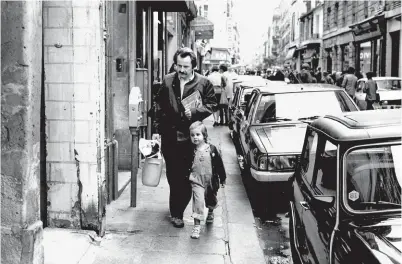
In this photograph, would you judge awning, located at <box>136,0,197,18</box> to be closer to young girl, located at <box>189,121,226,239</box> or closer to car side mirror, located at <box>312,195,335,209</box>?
young girl, located at <box>189,121,226,239</box>

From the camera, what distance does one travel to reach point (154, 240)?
561cm

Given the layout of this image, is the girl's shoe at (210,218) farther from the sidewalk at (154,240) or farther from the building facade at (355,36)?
the building facade at (355,36)

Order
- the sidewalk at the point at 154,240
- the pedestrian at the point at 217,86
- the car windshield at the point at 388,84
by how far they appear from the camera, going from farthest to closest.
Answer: the car windshield at the point at 388,84
the pedestrian at the point at 217,86
the sidewalk at the point at 154,240

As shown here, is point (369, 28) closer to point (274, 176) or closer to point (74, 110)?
point (274, 176)

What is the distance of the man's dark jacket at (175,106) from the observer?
5969mm

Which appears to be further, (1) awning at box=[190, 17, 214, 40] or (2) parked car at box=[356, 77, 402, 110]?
(1) awning at box=[190, 17, 214, 40]

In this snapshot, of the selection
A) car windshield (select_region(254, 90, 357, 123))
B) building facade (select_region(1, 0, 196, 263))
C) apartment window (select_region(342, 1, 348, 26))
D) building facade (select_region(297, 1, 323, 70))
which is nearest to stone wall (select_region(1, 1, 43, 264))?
building facade (select_region(1, 0, 196, 263))

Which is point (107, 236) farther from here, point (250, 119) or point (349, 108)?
point (349, 108)

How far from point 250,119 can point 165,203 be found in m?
2.59

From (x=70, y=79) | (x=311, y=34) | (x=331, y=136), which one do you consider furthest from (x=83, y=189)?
(x=311, y=34)

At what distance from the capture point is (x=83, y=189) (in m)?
5.46

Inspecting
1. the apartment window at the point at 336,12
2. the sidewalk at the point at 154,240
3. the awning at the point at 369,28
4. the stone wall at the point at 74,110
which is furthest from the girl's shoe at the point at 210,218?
the apartment window at the point at 336,12

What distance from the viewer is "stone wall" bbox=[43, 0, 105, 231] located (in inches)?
208

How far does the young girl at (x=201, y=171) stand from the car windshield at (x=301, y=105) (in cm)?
298
